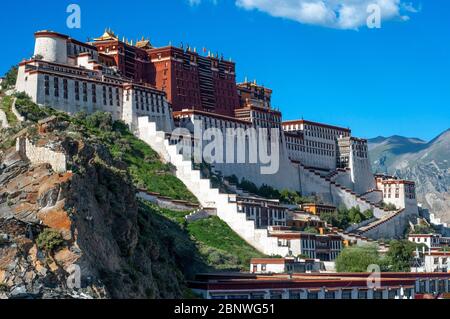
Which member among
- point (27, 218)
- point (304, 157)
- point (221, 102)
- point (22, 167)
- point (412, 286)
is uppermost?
point (221, 102)

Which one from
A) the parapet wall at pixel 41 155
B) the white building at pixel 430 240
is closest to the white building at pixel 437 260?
the white building at pixel 430 240

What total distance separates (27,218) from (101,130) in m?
42.7

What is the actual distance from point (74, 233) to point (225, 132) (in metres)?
57.0

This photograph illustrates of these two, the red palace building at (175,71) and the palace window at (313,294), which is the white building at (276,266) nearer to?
the palace window at (313,294)

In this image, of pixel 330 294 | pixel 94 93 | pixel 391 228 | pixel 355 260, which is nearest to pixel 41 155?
pixel 330 294

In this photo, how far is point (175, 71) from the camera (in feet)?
324

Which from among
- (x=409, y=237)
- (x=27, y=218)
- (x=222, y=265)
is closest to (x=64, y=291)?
(x=27, y=218)

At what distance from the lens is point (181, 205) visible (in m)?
79.1

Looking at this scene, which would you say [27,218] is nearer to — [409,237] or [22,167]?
[22,167]

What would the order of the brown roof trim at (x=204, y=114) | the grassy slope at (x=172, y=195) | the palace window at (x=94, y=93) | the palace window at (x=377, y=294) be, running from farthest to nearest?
the brown roof trim at (x=204, y=114) → the palace window at (x=94, y=93) → the grassy slope at (x=172, y=195) → the palace window at (x=377, y=294)

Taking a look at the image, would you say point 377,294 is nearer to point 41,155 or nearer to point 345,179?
point 41,155

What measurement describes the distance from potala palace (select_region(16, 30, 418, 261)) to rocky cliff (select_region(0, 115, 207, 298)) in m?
30.4

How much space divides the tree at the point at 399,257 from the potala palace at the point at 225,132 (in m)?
5.54

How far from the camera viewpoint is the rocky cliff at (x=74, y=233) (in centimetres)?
3712
